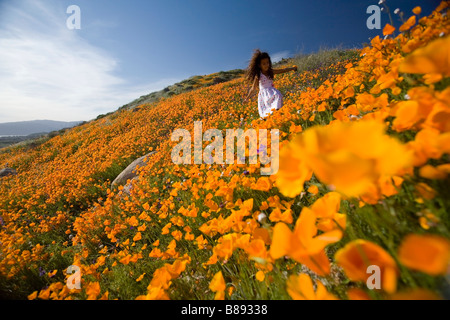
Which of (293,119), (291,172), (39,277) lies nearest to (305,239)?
(291,172)

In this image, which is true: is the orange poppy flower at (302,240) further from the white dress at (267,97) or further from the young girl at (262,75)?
the young girl at (262,75)

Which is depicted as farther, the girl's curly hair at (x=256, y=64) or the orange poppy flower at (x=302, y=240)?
the girl's curly hair at (x=256, y=64)

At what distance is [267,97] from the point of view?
6.13m

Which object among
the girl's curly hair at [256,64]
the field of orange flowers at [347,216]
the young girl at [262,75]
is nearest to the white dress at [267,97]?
the young girl at [262,75]

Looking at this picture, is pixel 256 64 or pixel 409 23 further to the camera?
pixel 256 64

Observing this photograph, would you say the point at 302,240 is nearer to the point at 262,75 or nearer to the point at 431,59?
the point at 431,59

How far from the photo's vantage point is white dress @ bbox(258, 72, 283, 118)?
229 inches

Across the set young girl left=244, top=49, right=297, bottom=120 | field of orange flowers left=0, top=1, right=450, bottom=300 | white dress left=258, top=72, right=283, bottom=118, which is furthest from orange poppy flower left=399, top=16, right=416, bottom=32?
young girl left=244, top=49, right=297, bottom=120

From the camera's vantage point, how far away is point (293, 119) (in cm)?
367

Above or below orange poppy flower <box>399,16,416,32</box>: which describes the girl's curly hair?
above

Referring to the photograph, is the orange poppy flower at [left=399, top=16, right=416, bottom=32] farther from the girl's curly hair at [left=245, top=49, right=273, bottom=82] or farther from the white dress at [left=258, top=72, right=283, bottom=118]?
the girl's curly hair at [left=245, top=49, right=273, bottom=82]

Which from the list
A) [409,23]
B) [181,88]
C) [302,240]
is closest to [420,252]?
[302,240]

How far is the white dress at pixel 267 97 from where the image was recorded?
229 inches

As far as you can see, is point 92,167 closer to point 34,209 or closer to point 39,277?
point 34,209
